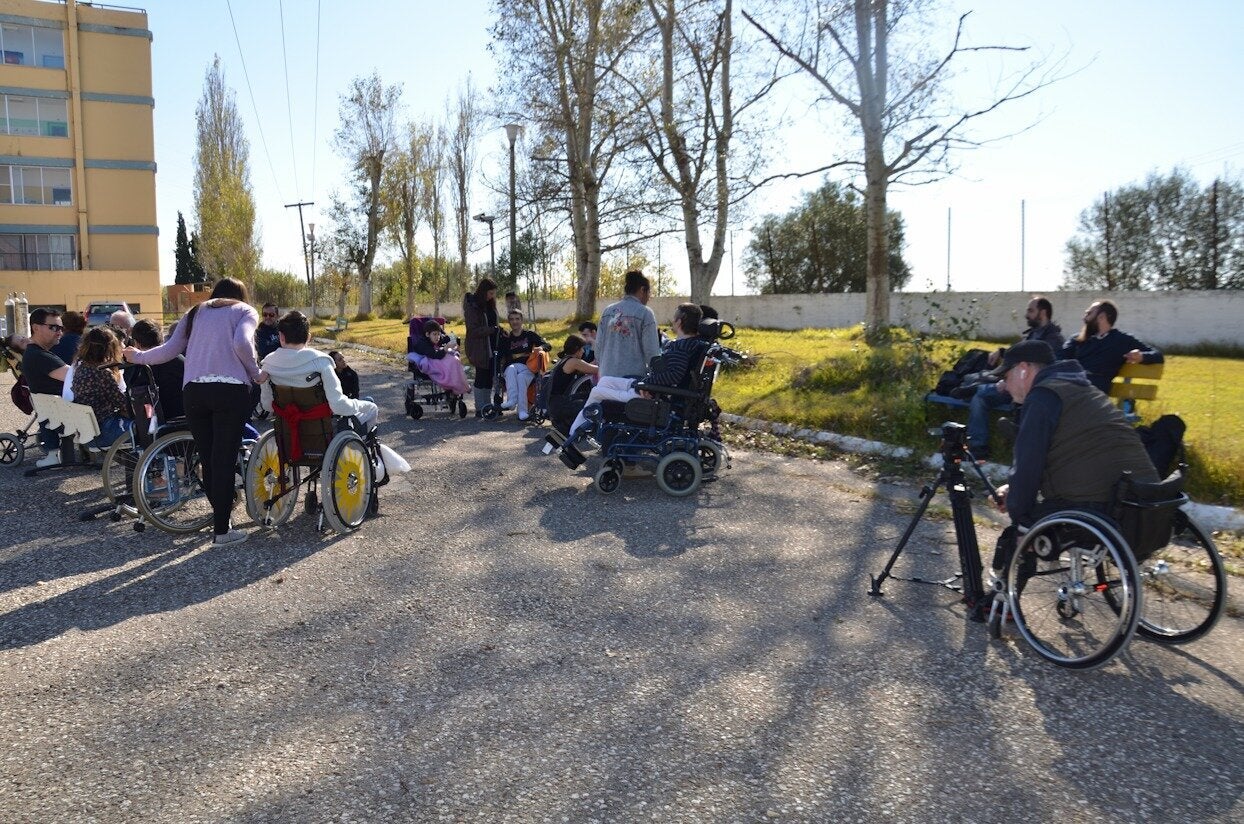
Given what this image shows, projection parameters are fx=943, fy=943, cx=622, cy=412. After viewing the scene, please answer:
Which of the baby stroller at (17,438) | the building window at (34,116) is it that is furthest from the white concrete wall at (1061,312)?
the building window at (34,116)

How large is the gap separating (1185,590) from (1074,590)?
2.37 feet

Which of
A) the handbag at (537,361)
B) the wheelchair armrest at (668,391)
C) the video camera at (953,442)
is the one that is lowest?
the video camera at (953,442)

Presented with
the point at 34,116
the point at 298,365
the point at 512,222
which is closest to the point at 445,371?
the point at 298,365

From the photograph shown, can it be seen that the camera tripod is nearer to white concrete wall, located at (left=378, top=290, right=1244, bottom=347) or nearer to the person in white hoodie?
the person in white hoodie

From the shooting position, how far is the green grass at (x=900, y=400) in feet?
24.3

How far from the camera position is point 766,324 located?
36.6 metres

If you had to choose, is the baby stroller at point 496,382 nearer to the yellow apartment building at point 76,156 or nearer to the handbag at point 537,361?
the handbag at point 537,361

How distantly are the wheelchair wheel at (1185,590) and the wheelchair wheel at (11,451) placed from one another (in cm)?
978

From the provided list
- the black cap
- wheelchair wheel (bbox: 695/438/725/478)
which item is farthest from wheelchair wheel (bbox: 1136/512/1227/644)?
wheelchair wheel (bbox: 695/438/725/478)

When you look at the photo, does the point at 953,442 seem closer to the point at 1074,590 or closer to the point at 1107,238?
the point at 1074,590

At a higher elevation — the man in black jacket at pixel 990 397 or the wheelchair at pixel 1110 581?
the man in black jacket at pixel 990 397

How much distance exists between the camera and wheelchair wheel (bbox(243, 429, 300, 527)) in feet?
21.2

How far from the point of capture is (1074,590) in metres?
4.28

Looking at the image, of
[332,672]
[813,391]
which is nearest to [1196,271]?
[813,391]
